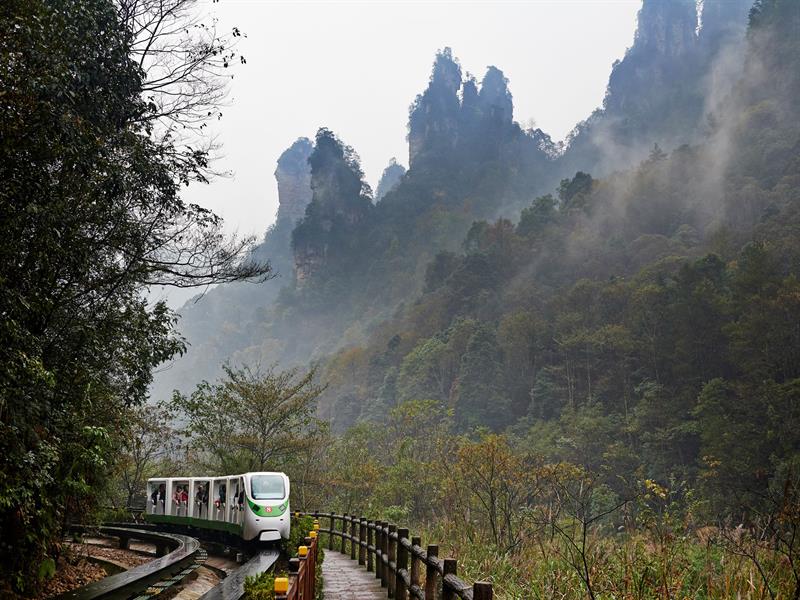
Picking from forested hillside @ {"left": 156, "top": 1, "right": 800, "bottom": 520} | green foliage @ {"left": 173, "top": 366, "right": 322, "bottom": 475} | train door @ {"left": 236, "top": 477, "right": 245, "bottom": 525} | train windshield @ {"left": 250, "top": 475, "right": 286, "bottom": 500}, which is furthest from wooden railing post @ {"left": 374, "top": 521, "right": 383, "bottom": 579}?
green foliage @ {"left": 173, "top": 366, "right": 322, "bottom": 475}

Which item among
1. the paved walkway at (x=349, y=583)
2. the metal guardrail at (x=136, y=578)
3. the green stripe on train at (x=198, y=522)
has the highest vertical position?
the metal guardrail at (x=136, y=578)

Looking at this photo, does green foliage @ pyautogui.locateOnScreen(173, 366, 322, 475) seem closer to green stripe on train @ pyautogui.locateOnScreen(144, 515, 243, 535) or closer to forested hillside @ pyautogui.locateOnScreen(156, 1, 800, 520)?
green stripe on train @ pyautogui.locateOnScreen(144, 515, 243, 535)

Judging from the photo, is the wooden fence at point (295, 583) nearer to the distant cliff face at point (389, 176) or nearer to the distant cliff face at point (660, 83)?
the distant cliff face at point (660, 83)

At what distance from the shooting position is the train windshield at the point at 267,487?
48.7ft

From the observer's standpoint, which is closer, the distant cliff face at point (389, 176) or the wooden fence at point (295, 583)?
the wooden fence at point (295, 583)

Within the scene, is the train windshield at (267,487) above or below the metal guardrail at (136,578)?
above

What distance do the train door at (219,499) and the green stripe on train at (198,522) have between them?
7.0 inches

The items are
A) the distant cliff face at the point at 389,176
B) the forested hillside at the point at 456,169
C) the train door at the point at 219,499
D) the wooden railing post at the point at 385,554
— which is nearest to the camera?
the wooden railing post at the point at 385,554

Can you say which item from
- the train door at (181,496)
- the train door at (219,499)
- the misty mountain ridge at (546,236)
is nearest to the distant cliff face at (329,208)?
the misty mountain ridge at (546,236)

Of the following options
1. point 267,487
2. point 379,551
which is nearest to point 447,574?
point 379,551

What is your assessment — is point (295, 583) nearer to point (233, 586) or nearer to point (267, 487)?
point (233, 586)

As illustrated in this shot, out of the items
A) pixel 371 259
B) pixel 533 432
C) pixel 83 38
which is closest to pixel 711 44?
pixel 371 259

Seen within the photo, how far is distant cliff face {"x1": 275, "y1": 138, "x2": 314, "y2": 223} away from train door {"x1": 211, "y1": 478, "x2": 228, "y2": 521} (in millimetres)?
159729

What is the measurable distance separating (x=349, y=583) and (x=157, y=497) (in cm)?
1597
